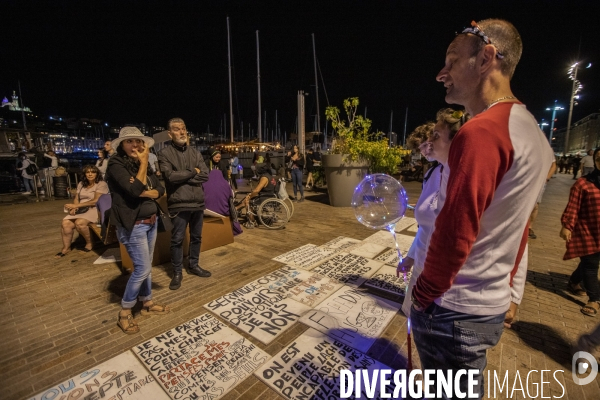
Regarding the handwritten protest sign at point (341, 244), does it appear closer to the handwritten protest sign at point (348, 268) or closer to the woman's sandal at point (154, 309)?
the handwritten protest sign at point (348, 268)

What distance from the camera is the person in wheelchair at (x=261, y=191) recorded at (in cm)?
663

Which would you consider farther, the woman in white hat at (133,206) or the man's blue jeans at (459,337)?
the woman in white hat at (133,206)

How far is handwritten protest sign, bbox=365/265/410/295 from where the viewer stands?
12.2ft

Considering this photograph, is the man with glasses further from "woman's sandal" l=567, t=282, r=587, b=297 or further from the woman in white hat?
"woman's sandal" l=567, t=282, r=587, b=297

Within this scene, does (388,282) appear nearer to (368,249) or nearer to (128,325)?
(368,249)

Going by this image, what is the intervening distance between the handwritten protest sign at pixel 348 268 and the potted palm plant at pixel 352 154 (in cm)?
425

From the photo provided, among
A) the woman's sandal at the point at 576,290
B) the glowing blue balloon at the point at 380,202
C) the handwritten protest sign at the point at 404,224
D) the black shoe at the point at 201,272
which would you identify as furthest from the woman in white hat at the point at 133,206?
the woman's sandal at the point at 576,290

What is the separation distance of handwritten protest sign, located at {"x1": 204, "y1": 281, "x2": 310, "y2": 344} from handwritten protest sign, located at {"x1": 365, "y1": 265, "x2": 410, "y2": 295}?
1.17 meters

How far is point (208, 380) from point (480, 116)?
2715mm

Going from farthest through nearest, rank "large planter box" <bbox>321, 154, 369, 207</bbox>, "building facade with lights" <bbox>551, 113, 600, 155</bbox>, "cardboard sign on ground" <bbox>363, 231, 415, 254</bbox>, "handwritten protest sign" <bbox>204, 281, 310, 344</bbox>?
"building facade with lights" <bbox>551, 113, 600, 155</bbox> < "large planter box" <bbox>321, 154, 369, 207</bbox> < "cardboard sign on ground" <bbox>363, 231, 415, 254</bbox> < "handwritten protest sign" <bbox>204, 281, 310, 344</bbox>

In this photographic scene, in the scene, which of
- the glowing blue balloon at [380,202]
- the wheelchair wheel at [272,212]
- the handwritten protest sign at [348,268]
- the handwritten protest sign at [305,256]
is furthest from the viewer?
the wheelchair wheel at [272,212]

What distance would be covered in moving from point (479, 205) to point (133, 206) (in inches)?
120

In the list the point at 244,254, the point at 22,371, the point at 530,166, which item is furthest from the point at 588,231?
the point at 22,371

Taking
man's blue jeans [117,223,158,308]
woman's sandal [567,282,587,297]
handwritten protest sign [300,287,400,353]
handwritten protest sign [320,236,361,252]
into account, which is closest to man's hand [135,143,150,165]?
man's blue jeans [117,223,158,308]
